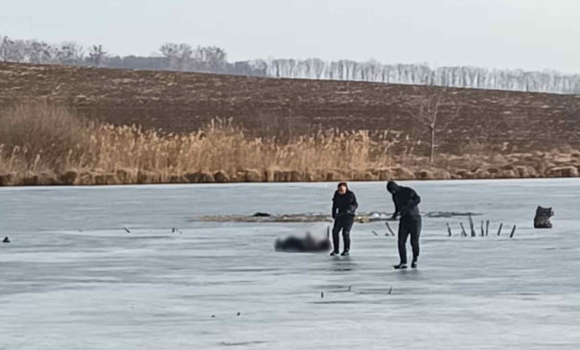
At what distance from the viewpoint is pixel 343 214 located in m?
17.4

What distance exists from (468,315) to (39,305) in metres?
3.82

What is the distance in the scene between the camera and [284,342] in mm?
10078

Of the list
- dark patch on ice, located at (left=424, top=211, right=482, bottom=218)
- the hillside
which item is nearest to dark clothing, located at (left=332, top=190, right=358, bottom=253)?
dark patch on ice, located at (left=424, top=211, right=482, bottom=218)

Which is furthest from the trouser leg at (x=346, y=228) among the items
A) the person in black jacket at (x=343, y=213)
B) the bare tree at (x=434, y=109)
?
the bare tree at (x=434, y=109)

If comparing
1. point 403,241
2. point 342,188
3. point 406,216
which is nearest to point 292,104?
point 342,188

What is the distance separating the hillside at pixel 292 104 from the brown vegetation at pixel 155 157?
81.0 feet

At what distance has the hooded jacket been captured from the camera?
1597 cm

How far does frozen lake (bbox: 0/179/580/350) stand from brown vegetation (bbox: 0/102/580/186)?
338 inches

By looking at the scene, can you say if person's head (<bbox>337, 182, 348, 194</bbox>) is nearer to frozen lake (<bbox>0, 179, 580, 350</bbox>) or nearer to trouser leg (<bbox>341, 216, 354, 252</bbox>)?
trouser leg (<bbox>341, 216, 354, 252</bbox>)

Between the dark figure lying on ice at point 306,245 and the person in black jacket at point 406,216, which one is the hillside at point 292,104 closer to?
the dark figure lying on ice at point 306,245

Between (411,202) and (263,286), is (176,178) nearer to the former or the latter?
(411,202)

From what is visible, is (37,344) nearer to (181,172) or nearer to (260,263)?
(260,263)

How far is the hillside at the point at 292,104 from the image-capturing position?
68562 millimetres

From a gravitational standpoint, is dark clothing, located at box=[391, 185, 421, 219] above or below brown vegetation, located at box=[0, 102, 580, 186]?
above
